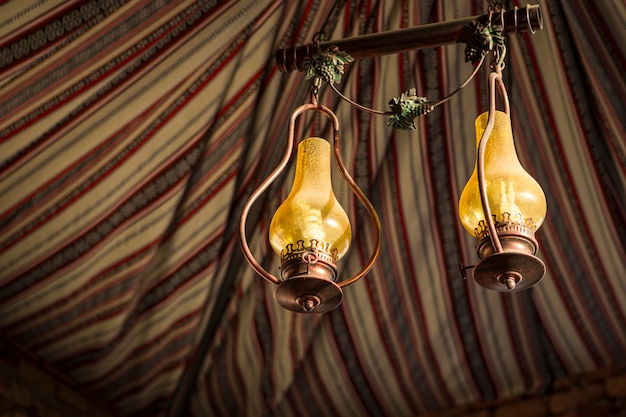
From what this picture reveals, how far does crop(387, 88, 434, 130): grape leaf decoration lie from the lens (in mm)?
1909

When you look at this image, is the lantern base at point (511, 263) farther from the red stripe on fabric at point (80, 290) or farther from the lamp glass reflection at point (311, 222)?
the red stripe on fabric at point (80, 290)

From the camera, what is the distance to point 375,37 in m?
1.97

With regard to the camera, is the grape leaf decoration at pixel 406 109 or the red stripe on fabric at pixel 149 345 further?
the red stripe on fabric at pixel 149 345

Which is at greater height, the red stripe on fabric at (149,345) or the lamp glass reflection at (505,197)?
the red stripe on fabric at (149,345)

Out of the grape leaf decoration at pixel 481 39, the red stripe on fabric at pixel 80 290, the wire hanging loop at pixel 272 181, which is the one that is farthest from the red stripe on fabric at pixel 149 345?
the grape leaf decoration at pixel 481 39

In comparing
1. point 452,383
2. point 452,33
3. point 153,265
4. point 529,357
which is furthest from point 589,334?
point 452,33

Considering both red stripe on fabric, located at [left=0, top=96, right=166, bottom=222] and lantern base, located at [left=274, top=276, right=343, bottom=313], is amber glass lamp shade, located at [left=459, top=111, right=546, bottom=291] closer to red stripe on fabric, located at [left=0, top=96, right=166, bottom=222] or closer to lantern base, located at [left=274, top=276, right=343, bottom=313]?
lantern base, located at [left=274, top=276, right=343, bottom=313]

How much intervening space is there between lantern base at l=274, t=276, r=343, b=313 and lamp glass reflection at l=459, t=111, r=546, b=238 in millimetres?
301

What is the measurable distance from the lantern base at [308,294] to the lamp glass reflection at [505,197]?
0.30 meters

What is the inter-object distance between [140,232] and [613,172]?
1.55 meters

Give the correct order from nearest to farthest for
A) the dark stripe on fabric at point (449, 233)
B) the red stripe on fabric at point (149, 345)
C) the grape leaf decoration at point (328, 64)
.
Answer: the grape leaf decoration at point (328, 64) < the dark stripe on fabric at point (449, 233) < the red stripe on fabric at point (149, 345)

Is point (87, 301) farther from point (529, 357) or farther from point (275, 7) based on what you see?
point (529, 357)

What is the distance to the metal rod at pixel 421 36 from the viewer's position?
1.91 m

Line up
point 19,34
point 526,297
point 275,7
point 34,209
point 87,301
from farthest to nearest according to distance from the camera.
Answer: point 526,297 → point 87,301 → point 34,209 → point 275,7 → point 19,34
